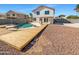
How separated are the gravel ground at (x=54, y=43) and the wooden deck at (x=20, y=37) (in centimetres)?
9

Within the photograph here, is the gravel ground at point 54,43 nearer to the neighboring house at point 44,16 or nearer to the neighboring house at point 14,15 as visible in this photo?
the neighboring house at point 44,16

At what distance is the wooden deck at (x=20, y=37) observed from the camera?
9.82 ft

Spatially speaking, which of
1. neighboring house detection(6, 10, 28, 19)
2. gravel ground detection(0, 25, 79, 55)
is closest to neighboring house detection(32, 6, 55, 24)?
gravel ground detection(0, 25, 79, 55)

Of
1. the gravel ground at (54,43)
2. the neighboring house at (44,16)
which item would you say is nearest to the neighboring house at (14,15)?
the neighboring house at (44,16)

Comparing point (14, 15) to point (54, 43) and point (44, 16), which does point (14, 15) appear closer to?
point (44, 16)

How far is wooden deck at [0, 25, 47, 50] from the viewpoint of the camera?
2994 mm

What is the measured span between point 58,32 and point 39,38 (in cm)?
54

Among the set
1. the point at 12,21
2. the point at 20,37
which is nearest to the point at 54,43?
the point at 20,37

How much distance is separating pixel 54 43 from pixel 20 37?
766 mm

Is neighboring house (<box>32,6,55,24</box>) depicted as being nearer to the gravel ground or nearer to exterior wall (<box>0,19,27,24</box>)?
the gravel ground

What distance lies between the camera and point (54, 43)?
329 centimetres

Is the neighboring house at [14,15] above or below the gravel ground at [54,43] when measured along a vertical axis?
above
